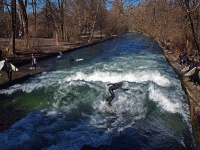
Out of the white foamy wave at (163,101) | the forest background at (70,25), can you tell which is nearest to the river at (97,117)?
the white foamy wave at (163,101)

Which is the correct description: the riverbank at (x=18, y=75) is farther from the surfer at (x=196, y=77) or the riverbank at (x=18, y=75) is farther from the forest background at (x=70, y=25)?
the surfer at (x=196, y=77)

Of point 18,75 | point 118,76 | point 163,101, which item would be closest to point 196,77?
point 163,101

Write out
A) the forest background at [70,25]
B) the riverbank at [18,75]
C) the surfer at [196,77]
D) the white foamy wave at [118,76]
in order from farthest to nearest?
1. the forest background at [70,25]
2. the white foamy wave at [118,76]
3. the surfer at [196,77]
4. the riverbank at [18,75]

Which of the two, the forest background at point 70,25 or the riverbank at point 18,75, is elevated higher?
the forest background at point 70,25

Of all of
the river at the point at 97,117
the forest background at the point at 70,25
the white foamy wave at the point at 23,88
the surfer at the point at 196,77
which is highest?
the forest background at the point at 70,25

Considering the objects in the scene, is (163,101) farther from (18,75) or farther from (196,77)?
(18,75)

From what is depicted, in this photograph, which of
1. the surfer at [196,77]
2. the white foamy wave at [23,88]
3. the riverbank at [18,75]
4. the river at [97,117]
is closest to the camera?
the river at [97,117]

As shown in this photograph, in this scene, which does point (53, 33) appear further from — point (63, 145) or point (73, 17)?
point (63, 145)

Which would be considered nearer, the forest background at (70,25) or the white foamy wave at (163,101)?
the white foamy wave at (163,101)

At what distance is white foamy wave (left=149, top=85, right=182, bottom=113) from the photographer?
10.6 meters

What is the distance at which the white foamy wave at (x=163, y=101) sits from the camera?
10.6 m

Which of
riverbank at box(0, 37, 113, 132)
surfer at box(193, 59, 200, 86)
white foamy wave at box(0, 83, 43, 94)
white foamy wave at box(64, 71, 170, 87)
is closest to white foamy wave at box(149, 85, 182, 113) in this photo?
surfer at box(193, 59, 200, 86)

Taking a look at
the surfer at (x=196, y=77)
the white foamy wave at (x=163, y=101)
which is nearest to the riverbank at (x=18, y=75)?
the white foamy wave at (x=163, y=101)

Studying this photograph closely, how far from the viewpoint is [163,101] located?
11.3 m
